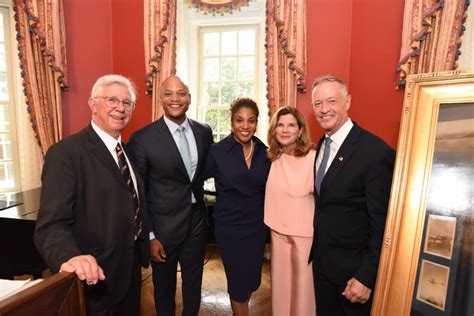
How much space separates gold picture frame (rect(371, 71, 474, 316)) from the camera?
1.10m

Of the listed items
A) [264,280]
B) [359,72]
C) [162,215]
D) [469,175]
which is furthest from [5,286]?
[359,72]

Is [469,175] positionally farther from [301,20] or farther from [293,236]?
[301,20]

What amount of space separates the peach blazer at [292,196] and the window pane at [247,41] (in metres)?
2.52

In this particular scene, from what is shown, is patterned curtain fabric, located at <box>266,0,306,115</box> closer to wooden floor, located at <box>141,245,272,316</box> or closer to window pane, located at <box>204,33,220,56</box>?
window pane, located at <box>204,33,220,56</box>

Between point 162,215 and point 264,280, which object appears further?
point 264,280

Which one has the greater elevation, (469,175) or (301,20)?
(301,20)

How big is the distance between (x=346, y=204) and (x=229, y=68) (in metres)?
3.11

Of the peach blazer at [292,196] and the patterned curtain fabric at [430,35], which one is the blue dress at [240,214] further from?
the patterned curtain fabric at [430,35]

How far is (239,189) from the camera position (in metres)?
2.13

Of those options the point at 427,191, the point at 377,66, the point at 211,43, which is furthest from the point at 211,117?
the point at 427,191

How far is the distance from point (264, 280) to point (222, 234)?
152 cm

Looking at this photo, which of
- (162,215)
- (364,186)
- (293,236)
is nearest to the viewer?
(364,186)

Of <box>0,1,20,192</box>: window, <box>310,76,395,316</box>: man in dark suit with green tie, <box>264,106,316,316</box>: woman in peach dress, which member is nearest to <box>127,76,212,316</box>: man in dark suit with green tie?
<box>264,106,316,316</box>: woman in peach dress

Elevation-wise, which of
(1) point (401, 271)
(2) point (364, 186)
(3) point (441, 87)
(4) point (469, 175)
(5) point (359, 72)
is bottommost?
(1) point (401, 271)
